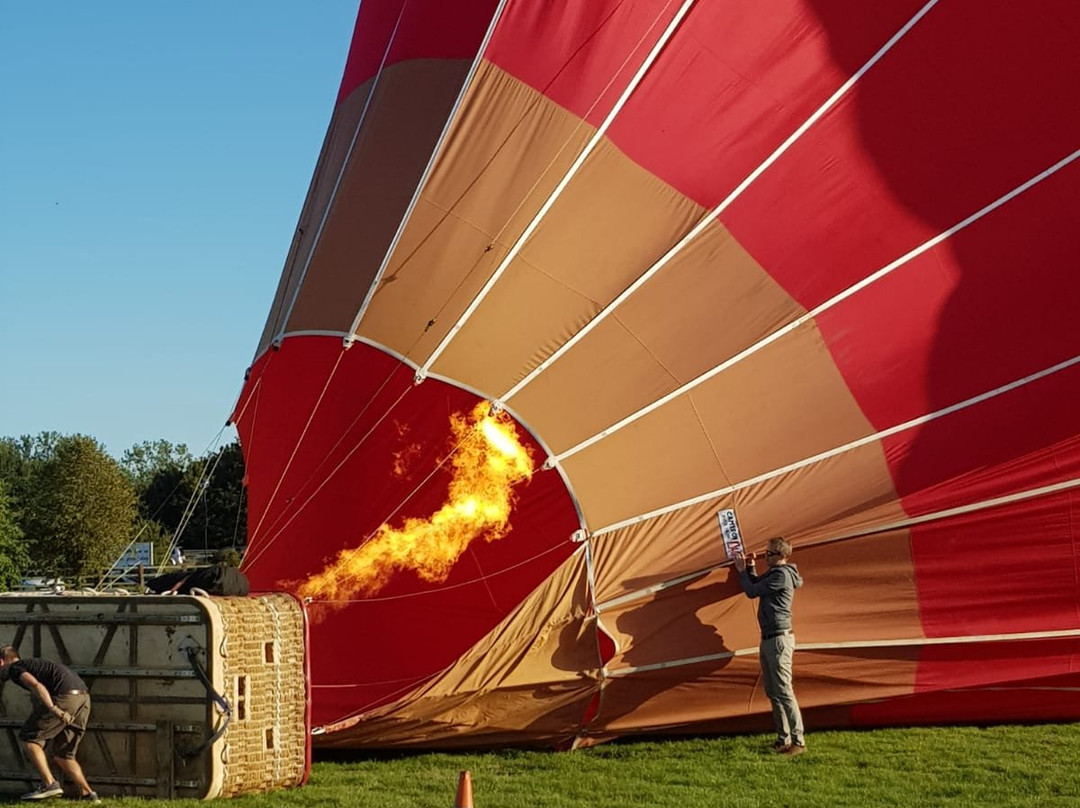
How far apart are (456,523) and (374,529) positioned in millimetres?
459

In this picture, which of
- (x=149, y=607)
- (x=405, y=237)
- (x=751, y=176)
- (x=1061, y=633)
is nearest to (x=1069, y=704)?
(x=1061, y=633)

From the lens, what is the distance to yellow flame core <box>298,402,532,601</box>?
23.8 feet

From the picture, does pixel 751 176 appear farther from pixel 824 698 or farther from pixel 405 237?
pixel 824 698

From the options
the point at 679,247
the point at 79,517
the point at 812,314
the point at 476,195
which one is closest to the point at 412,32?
the point at 476,195

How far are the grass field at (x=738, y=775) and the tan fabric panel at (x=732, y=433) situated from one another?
4.44ft

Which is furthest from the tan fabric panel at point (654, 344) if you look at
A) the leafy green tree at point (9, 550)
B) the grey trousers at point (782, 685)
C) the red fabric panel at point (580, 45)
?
the leafy green tree at point (9, 550)

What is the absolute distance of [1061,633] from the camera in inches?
295

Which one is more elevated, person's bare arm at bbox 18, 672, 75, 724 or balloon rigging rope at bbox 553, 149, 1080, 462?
balloon rigging rope at bbox 553, 149, 1080, 462

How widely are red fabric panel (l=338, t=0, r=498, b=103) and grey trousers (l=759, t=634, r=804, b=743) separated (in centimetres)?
384

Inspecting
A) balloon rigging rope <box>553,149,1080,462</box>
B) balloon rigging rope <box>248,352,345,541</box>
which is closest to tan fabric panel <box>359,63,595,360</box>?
balloon rigging rope <box>248,352,345,541</box>

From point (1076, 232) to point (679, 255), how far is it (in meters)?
2.37

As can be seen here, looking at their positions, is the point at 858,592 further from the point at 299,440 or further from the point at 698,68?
the point at 299,440

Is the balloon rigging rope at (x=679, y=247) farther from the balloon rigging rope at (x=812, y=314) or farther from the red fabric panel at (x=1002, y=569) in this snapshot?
the red fabric panel at (x=1002, y=569)

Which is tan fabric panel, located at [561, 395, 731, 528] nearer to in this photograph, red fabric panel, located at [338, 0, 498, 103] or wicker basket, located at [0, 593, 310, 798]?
wicker basket, located at [0, 593, 310, 798]
